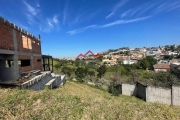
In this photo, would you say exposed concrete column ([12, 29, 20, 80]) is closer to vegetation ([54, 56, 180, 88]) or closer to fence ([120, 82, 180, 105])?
fence ([120, 82, 180, 105])

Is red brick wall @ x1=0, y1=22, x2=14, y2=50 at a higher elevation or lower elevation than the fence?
higher

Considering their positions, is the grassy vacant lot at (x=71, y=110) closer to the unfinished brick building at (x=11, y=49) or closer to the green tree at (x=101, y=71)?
the unfinished brick building at (x=11, y=49)

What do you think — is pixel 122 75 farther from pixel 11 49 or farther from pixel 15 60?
pixel 11 49

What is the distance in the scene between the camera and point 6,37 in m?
7.59

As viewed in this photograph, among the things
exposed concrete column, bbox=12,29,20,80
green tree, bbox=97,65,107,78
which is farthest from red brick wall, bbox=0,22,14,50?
green tree, bbox=97,65,107,78

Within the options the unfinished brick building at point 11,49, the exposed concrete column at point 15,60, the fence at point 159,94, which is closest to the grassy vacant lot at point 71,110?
the unfinished brick building at point 11,49

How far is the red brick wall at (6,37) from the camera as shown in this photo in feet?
23.4

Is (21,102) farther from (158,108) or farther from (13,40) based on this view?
(13,40)

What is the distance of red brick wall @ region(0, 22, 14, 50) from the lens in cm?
715

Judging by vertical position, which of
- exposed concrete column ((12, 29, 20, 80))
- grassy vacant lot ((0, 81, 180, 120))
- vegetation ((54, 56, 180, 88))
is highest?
exposed concrete column ((12, 29, 20, 80))

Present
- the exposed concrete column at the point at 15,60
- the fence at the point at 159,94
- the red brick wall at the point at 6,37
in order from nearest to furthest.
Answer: the red brick wall at the point at 6,37, the exposed concrete column at the point at 15,60, the fence at the point at 159,94

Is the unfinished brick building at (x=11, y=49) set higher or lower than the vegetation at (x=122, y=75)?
higher

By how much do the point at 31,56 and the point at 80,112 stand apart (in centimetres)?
1001

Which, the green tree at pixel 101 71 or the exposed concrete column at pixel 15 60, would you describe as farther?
the green tree at pixel 101 71
